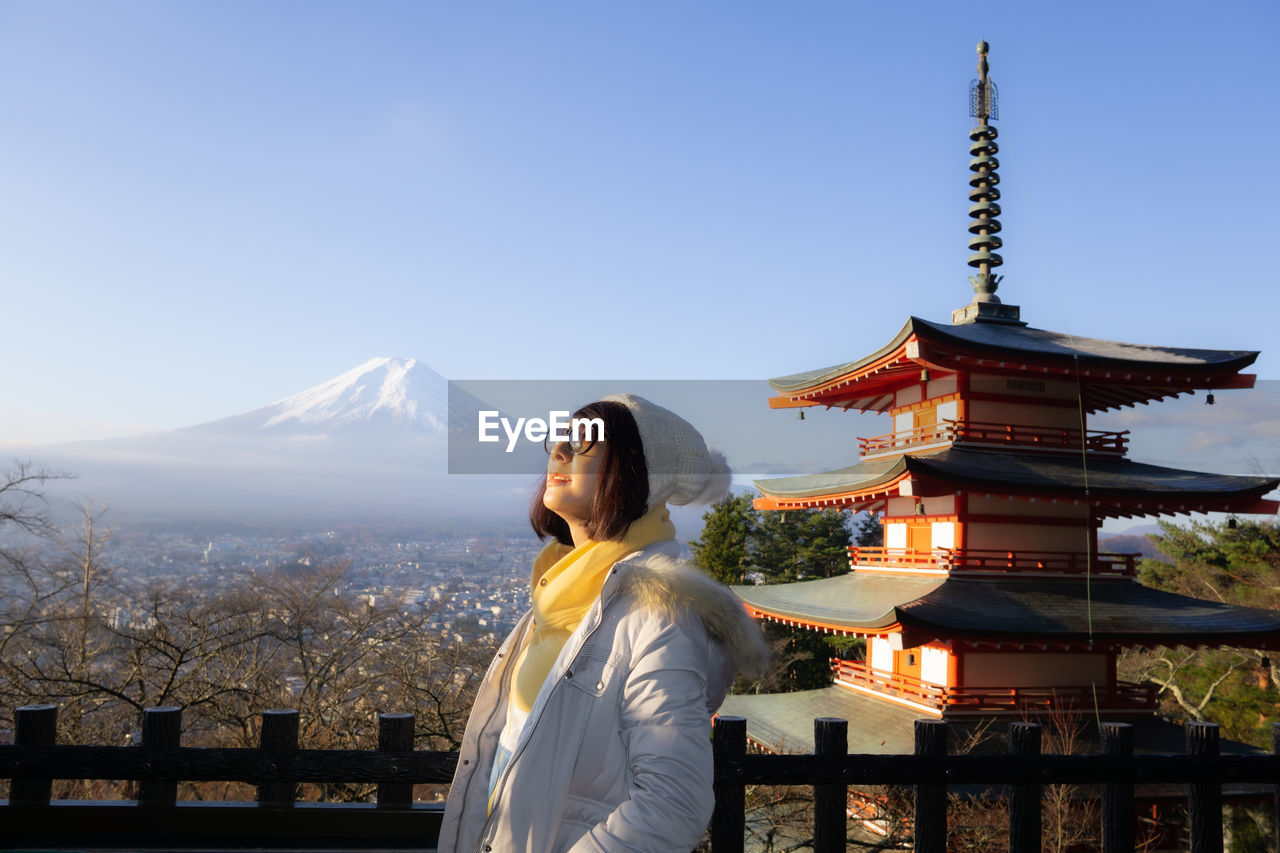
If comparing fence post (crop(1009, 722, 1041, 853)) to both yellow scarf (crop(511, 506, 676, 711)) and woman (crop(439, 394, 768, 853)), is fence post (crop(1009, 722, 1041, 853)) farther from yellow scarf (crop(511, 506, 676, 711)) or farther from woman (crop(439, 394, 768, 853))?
yellow scarf (crop(511, 506, 676, 711))

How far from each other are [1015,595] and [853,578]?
2.74 metres

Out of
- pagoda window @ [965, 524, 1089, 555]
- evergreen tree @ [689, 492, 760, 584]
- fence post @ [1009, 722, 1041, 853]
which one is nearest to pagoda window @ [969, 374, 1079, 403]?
pagoda window @ [965, 524, 1089, 555]

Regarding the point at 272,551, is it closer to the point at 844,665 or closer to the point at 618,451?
the point at 844,665

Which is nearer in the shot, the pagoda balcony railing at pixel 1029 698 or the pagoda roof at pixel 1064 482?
the pagoda roof at pixel 1064 482

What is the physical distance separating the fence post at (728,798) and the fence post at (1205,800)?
144cm

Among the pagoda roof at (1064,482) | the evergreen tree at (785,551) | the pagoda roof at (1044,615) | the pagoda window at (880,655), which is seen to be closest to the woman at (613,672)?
the pagoda roof at (1044,615)

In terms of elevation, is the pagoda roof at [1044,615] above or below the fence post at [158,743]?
below

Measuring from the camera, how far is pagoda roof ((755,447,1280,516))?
1038 centimetres

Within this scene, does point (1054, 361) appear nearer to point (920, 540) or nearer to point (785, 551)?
point (920, 540)

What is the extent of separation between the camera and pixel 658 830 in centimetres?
140

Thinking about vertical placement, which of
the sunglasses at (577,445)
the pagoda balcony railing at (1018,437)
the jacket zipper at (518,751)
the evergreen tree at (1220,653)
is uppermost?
the pagoda balcony railing at (1018,437)

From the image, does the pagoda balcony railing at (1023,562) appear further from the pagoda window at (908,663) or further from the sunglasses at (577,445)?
the sunglasses at (577,445)

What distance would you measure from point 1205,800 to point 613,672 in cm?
226

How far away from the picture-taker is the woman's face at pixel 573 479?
1.80 metres
